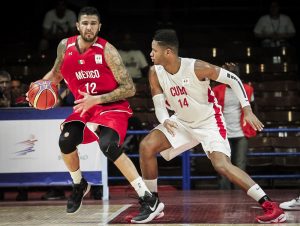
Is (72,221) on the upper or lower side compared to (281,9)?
lower

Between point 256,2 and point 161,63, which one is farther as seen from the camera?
point 256,2

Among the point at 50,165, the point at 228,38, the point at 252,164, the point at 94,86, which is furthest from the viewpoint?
the point at 228,38

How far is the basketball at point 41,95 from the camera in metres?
6.46

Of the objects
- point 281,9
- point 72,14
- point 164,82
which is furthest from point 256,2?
point 164,82

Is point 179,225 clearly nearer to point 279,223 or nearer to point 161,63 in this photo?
point 279,223

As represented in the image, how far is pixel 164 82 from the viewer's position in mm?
6633

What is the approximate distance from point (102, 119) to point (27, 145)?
2573mm

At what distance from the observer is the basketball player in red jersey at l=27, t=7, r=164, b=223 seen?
20.8 feet

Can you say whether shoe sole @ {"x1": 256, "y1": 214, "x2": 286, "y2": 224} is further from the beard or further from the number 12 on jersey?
the beard

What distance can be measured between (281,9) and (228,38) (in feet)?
4.22

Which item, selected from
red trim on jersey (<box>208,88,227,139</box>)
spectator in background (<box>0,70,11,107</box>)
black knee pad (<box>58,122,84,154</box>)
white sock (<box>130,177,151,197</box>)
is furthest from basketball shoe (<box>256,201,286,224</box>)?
spectator in background (<box>0,70,11,107</box>)

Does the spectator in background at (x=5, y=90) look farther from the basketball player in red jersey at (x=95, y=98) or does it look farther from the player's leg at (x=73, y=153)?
the player's leg at (x=73, y=153)

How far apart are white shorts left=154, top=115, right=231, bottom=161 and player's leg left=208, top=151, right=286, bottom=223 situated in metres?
0.09

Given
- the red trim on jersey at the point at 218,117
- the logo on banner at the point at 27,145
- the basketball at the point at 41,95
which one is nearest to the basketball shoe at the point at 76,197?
the basketball at the point at 41,95
